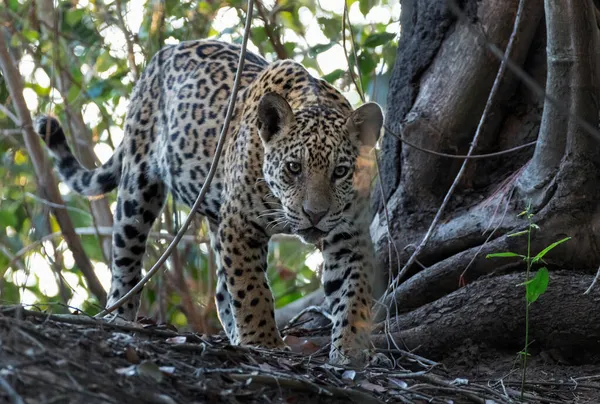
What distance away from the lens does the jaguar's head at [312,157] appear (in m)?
5.34

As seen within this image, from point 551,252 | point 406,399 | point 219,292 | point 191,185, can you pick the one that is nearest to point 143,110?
point 191,185

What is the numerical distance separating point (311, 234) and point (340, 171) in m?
0.42

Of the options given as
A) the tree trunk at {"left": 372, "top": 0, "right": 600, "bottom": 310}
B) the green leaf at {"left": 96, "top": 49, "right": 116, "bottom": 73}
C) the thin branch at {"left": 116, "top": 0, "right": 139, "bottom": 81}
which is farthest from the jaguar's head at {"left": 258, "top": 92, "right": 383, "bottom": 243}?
the green leaf at {"left": 96, "top": 49, "right": 116, "bottom": 73}

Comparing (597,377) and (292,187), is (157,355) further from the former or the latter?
(597,377)

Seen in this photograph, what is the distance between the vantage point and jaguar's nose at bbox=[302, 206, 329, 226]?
5.28 metres

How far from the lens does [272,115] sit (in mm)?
5648

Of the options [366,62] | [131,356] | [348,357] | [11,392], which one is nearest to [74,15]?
[366,62]

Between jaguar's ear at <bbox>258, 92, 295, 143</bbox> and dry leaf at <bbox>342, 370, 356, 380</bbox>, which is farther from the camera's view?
jaguar's ear at <bbox>258, 92, 295, 143</bbox>

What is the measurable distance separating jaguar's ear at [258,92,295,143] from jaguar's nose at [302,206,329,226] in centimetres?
62

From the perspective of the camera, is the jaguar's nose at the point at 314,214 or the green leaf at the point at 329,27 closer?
the jaguar's nose at the point at 314,214

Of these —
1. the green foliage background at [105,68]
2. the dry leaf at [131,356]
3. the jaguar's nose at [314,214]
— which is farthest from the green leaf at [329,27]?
the dry leaf at [131,356]

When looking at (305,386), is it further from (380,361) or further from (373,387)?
(380,361)

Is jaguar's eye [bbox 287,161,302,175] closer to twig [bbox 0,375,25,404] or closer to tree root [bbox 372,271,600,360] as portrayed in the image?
tree root [bbox 372,271,600,360]

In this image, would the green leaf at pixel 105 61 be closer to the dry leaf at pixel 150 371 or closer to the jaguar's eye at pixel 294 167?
the jaguar's eye at pixel 294 167
